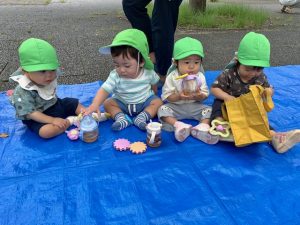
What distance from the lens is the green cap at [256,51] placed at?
208 centimetres

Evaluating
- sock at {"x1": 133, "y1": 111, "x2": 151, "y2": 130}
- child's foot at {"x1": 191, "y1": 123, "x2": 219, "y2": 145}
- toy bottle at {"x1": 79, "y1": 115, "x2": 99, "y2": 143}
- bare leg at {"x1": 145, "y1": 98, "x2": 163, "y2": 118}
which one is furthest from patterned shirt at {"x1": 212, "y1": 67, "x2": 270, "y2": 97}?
toy bottle at {"x1": 79, "y1": 115, "x2": 99, "y2": 143}

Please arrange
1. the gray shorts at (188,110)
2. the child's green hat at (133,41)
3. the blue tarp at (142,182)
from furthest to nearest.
Result: the gray shorts at (188,110) < the child's green hat at (133,41) < the blue tarp at (142,182)

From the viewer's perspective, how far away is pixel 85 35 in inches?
209

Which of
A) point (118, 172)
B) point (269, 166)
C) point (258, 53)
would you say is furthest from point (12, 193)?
point (258, 53)

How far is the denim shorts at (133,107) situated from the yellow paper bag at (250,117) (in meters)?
0.67

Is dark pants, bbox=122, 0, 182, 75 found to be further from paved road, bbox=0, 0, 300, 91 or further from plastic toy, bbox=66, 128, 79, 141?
plastic toy, bbox=66, 128, 79, 141

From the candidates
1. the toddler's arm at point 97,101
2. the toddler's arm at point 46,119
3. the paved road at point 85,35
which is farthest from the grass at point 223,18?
the toddler's arm at point 46,119

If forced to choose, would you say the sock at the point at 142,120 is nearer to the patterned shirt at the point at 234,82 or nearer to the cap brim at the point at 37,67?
the patterned shirt at the point at 234,82

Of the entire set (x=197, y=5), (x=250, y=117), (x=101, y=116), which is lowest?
(x=101, y=116)

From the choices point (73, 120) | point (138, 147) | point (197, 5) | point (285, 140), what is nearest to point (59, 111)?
point (73, 120)

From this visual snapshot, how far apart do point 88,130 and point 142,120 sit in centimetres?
43

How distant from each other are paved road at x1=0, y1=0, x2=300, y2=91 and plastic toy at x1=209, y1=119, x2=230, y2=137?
1.70 meters

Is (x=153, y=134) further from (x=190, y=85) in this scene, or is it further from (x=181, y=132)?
(x=190, y=85)

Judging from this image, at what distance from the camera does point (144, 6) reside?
2.99 meters
